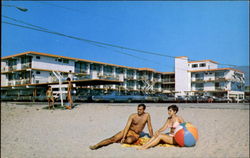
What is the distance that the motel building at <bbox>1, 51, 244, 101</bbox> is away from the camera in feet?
131

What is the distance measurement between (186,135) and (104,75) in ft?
133

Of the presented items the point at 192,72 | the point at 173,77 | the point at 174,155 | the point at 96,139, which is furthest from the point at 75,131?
the point at 192,72

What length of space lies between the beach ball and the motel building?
104ft

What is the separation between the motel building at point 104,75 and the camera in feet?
131

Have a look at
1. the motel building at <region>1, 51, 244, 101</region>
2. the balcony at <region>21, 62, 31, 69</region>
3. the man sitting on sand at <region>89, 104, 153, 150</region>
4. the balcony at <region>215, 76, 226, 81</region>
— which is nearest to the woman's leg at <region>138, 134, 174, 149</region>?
the man sitting on sand at <region>89, 104, 153, 150</region>

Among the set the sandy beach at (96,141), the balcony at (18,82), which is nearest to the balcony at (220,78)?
the balcony at (18,82)

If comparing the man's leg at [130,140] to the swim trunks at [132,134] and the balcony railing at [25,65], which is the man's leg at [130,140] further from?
the balcony railing at [25,65]

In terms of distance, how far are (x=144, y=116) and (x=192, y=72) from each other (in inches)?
1953

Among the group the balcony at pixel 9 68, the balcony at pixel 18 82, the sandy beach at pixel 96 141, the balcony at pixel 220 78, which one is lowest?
the sandy beach at pixel 96 141

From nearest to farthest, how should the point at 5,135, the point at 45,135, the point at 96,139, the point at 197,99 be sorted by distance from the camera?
the point at 96,139
the point at 45,135
the point at 5,135
the point at 197,99

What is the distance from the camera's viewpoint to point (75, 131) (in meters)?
7.48

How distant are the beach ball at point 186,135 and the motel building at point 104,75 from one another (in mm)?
31738

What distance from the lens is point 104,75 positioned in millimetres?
44031

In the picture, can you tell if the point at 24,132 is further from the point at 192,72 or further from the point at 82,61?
the point at 192,72
